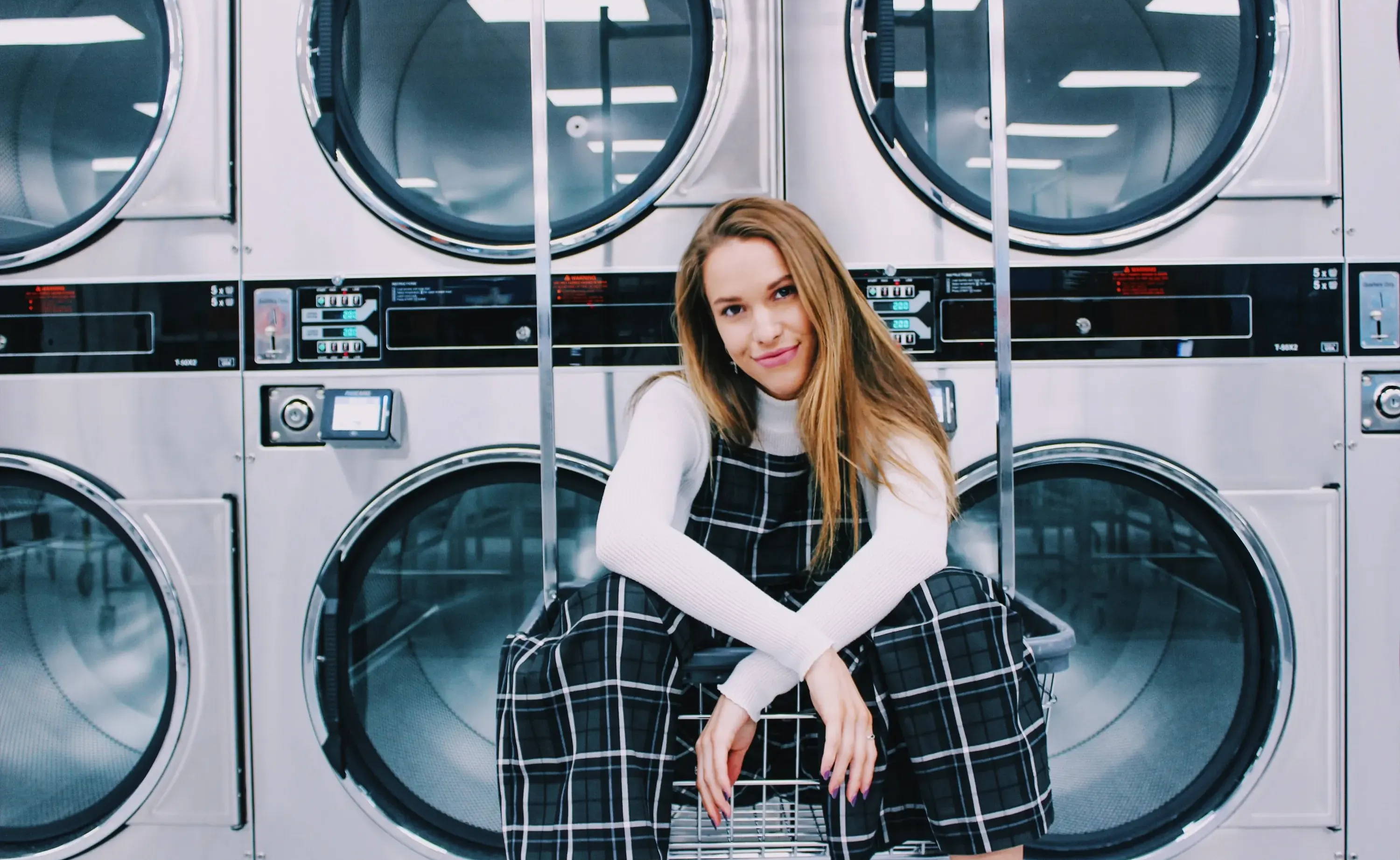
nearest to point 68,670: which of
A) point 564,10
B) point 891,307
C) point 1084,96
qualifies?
point 564,10

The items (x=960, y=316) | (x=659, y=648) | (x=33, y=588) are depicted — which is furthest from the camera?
(x=33, y=588)

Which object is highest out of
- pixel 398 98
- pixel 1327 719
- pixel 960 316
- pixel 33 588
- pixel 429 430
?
pixel 398 98

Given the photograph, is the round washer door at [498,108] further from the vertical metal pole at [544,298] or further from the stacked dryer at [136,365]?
the vertical metal pole at [544,298]

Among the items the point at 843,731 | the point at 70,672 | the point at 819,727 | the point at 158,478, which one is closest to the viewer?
the point at 843,731

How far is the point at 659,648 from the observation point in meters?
0.88

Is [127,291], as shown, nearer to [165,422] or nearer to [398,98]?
[165,422]

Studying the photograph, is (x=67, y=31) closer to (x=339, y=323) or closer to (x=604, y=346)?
(x=339, y=323)

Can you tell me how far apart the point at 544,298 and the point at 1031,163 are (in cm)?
90

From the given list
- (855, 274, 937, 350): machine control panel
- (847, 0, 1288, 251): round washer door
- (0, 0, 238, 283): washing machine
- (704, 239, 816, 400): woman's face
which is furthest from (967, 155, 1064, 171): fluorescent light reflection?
(0, 0, 238, 283): washing machine

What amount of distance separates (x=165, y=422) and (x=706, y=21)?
1.12 metres

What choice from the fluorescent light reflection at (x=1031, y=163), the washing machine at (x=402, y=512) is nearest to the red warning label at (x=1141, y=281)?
the fluorescent light reflection at (x=1031, y=163)

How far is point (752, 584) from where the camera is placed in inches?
36.6

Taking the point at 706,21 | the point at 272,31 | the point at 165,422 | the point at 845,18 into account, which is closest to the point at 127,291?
the point at 165,422

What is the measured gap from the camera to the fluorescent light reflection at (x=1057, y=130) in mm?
1378
